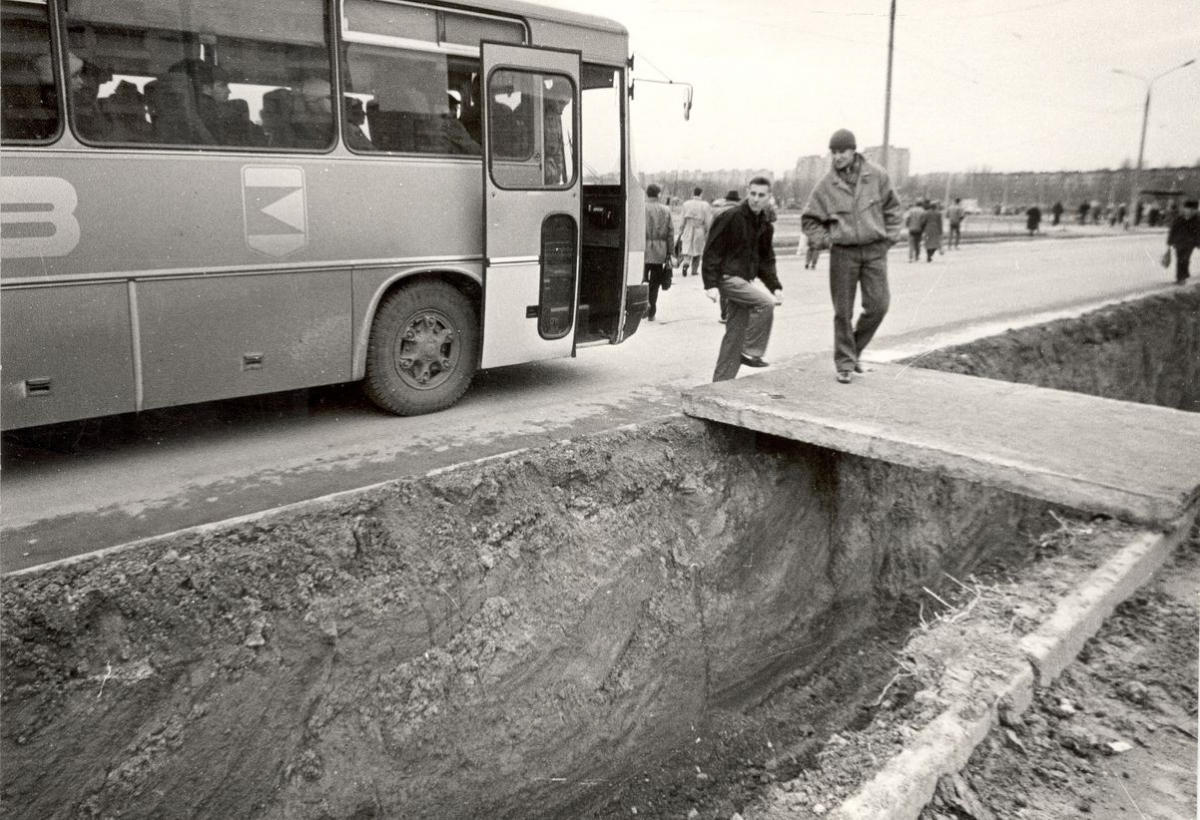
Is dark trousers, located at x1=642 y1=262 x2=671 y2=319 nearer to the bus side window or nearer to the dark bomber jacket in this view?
the dark bomber jacket

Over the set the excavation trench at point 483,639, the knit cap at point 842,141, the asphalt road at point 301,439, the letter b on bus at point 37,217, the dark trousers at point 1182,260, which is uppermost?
the knit cap at point 842,141

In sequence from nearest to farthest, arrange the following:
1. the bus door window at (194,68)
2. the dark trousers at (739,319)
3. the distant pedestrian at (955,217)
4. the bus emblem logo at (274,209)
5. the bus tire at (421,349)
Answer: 1. the bus door window at (194,68)
2. the bus emblem logo at (274,209)
3. the bus tire at (421,349)
4. the dark trousers at (739,319)
5. the distant pedestrian at (955,217)

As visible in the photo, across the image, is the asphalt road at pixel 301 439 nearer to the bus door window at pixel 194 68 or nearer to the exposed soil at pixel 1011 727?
the bus door window at pixel 194 68

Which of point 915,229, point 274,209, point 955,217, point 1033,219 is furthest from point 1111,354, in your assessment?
point 1033,219

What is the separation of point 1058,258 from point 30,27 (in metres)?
26.2

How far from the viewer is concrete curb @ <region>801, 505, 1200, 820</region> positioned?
10.6ft

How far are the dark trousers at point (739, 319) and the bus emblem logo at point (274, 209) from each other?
331cm

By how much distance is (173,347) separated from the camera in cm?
539

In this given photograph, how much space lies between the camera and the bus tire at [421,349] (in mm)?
6438

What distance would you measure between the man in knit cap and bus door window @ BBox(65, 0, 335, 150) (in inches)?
137

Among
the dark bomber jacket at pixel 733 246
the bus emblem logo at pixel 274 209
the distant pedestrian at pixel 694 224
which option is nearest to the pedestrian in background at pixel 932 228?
the distant pedestrian at pixel 694 224

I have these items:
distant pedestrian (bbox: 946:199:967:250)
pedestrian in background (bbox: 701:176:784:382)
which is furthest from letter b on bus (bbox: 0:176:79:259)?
distant pedestrian (bbox: 946:199:967:250)

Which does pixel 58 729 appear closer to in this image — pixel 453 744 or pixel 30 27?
pixel 453 744

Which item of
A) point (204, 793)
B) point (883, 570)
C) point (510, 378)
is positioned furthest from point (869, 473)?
point (204, 793)
